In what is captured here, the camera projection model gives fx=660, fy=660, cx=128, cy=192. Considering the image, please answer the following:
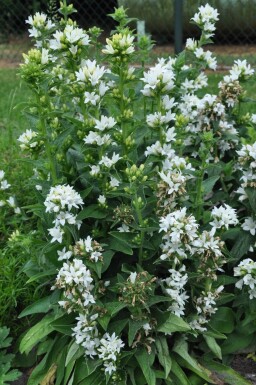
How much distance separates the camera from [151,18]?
11195mm

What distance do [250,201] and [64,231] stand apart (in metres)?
0.87

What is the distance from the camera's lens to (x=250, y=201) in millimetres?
3057

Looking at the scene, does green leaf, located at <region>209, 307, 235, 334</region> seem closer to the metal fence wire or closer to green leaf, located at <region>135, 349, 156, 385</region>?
green leaf, located at <region>135, 349, 156, 385</region>

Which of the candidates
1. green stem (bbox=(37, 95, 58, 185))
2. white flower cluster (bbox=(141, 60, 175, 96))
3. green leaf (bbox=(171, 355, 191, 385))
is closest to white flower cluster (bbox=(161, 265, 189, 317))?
green leaf (bbox=(171, 355, 191, 385))

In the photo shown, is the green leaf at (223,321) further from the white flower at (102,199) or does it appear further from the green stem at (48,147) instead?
the green stem at (48,147)

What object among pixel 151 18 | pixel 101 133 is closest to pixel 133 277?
Answer: pixel 101 133

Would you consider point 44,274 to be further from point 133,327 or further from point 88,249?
point 133,327

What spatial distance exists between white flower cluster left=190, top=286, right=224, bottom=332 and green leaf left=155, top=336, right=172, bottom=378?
6.0 inches

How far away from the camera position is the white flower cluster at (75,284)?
2.72m

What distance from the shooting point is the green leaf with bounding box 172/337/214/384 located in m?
3.02

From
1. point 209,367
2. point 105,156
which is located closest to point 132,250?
point 105,156

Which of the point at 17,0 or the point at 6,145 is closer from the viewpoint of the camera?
the point at 6,145

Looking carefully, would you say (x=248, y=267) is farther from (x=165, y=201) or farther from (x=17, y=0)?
(x=17, y=0)

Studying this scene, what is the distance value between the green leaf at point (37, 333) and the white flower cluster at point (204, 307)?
2.21 feet
